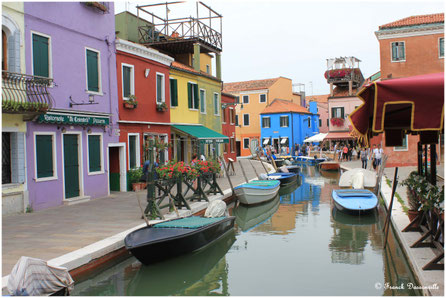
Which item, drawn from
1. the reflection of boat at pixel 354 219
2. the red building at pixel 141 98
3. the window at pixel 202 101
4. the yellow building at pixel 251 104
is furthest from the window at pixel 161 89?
the yellow building at pixel 251 104

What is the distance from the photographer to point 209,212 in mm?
11242

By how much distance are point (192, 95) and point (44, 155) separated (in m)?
11.4

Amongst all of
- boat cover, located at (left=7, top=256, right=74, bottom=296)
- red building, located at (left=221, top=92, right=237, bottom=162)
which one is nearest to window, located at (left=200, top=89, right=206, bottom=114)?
red building, located at (left=221, top=92, right=237, bottom=162)

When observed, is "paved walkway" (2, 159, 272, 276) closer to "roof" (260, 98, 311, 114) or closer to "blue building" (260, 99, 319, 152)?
"blue building" (260, 99, 319, 152)

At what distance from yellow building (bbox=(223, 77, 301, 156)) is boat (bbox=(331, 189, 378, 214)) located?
3622cm

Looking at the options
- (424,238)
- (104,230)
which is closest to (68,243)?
(104,230)

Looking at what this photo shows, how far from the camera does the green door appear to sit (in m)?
13.6

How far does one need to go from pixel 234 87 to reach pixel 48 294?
48.2m

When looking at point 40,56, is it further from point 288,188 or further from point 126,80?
point 288,188

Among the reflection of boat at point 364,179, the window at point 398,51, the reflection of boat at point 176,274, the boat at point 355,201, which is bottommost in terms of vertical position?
the reflection of boat at point 176,274

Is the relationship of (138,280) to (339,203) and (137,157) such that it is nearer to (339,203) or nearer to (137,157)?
(339,203)

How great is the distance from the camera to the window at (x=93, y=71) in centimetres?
1456

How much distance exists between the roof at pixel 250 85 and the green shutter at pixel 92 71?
1483 inches

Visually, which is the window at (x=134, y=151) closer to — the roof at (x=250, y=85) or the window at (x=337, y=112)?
the window at (x=337, y=112)
